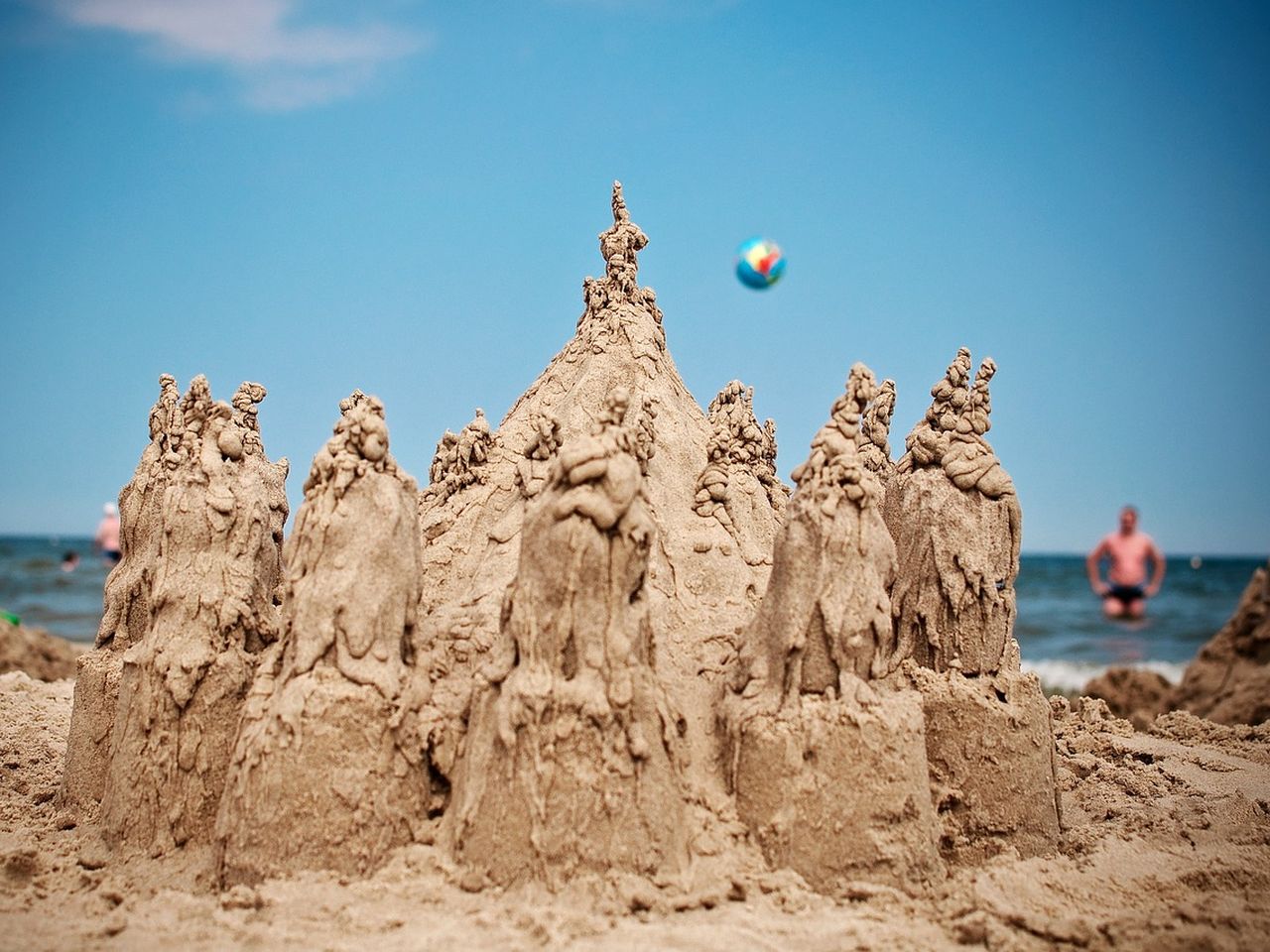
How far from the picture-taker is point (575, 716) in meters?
5.62

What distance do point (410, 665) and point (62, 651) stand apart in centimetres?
1169

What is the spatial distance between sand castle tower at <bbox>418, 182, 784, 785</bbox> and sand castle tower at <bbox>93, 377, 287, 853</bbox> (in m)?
1.10

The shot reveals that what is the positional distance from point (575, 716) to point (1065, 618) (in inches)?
1572

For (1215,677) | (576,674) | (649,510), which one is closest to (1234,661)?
(1215,677)

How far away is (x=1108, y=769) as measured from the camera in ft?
28.1

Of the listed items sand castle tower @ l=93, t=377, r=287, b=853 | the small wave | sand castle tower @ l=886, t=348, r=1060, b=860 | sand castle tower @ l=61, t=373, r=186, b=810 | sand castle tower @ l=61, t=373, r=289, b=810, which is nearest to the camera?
sand castle tower @ l=93, t=377, r=287, b=853

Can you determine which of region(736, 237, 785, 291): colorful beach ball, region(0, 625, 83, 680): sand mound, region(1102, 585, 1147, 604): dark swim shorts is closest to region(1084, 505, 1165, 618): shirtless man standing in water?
region(1102, 585, 1147, 604): dark swim shorts

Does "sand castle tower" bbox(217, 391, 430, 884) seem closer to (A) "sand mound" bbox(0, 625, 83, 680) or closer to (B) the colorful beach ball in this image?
(B) the colorful beach ball

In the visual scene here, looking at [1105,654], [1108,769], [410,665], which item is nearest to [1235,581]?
[1105,654]

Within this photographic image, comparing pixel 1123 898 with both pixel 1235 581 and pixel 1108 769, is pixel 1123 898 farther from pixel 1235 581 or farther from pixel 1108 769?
pixel 1235 581

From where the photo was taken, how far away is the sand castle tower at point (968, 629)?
676 cm

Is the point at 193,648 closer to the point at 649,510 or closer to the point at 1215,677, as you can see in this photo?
the point at 649,510

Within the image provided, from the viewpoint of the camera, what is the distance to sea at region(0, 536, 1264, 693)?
31283 millimetres

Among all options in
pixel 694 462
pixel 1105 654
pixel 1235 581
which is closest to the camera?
pixel 694 462
